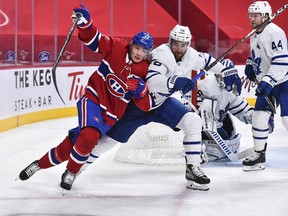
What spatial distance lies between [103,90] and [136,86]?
0.19 meters

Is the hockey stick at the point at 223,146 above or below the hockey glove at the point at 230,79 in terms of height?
below

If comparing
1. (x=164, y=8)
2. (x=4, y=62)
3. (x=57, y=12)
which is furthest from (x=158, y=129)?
(x=164, y=8)

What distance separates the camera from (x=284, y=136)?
6.41 meters

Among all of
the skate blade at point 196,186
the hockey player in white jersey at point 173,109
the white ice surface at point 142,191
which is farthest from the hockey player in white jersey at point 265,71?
the skate blade at point 196,186

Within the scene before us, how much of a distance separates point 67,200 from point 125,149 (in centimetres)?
134

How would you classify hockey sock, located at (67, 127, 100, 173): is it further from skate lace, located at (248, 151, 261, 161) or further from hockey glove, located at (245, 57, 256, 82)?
hockey glove, located at (245, 57, 256, 82)

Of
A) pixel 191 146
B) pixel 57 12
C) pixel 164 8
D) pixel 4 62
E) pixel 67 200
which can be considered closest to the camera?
pixel 67 200

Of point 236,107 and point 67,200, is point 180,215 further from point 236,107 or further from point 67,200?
point 236,107

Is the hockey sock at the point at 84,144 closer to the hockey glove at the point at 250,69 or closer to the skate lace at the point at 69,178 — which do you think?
the skate lace at the point at 69,178

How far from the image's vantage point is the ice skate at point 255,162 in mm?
4625

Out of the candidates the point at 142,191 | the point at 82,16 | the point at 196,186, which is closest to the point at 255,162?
the point at 196,186

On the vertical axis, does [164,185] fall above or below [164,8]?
below

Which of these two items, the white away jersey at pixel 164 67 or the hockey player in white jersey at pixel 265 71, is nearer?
the white away jersey at pixel 164 67

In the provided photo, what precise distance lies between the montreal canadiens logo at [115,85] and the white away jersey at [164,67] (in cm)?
15
